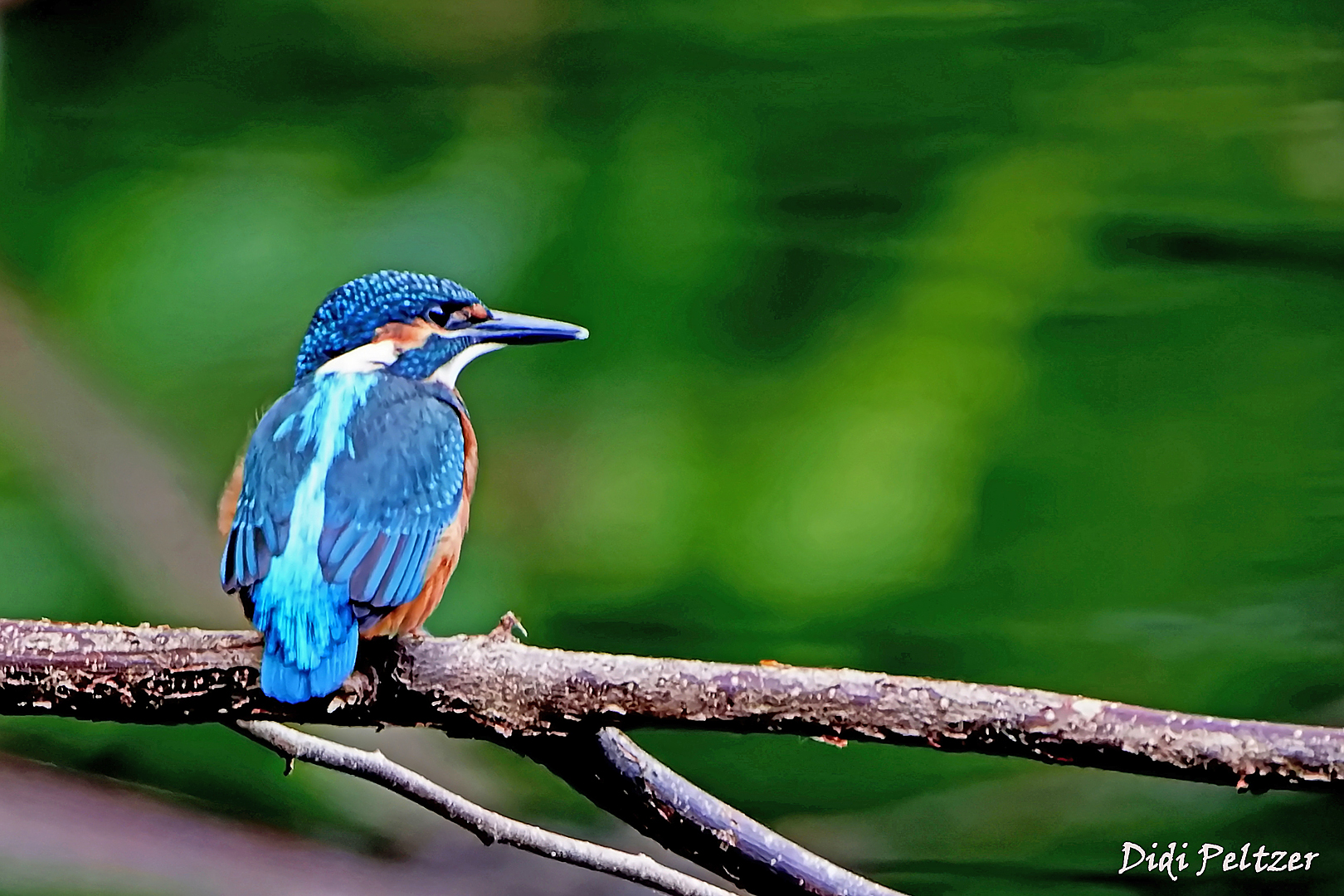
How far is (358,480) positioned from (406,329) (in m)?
0.22

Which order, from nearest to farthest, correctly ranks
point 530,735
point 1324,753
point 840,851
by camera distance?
point 1324,753
point 530,735
point 840,851

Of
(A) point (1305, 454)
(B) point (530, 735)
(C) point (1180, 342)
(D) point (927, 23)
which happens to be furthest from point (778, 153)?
(B) point (530, 735)

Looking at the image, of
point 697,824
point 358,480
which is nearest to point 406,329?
point 358,480

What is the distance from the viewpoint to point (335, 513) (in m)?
1.05

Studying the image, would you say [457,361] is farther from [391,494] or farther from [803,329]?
[803,329]

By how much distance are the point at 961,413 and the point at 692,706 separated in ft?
3.32

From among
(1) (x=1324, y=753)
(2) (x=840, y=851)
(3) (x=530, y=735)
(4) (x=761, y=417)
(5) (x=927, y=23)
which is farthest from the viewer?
(5) (x=927, y=23)

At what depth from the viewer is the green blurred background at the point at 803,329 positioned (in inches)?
67.6

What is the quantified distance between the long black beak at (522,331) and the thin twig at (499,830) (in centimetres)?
44

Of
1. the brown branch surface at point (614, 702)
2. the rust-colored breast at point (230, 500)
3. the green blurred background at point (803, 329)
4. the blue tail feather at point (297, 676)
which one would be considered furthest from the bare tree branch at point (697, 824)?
the green blurred background at point (803, 329)

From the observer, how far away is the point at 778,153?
1.93 meters

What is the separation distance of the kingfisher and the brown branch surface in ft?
0.14

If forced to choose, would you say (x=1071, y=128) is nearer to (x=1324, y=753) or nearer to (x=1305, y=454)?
(x=1305, y=454)

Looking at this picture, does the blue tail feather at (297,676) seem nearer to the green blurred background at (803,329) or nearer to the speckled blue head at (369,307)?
the speckled blue head at (369,307)
